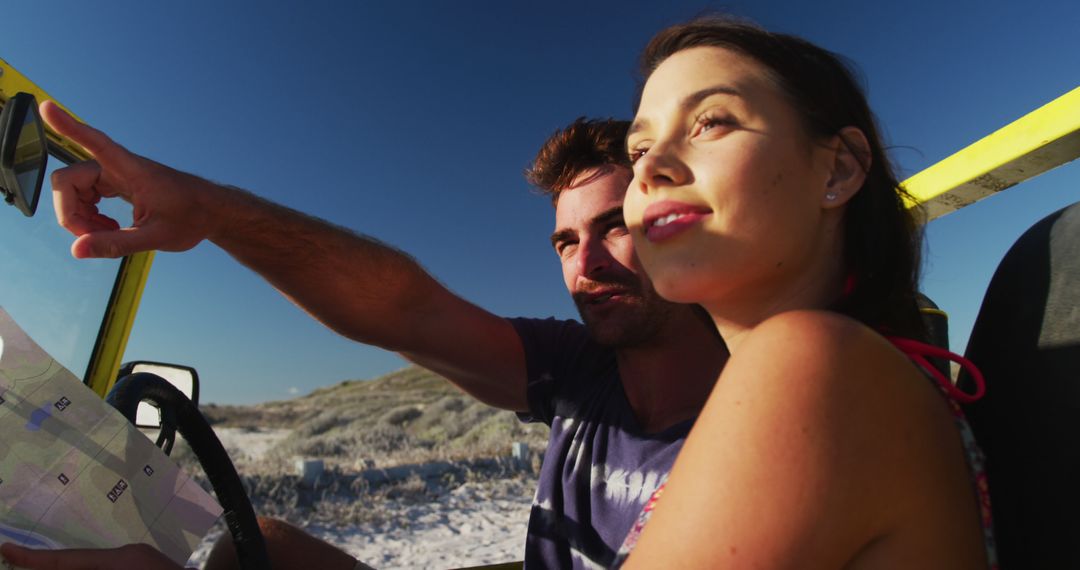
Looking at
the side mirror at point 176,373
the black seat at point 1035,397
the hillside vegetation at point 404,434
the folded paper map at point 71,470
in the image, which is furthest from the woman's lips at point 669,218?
the hillside vegetation at point 404,434

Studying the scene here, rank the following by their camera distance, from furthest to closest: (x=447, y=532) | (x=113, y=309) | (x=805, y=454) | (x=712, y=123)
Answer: (x=447, y=532)
(x=113, y=309)
(x=712, y=123)
(x=805, y=454)

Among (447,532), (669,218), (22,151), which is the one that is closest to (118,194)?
(22,151)

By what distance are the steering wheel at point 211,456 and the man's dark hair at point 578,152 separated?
137 cm

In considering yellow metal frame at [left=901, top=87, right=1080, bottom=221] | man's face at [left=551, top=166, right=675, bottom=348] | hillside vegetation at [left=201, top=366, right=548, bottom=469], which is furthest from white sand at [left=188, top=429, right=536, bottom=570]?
yellow metal frame at [left=901, top=87, right=1080, bottom=221]

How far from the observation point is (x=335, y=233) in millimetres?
2035

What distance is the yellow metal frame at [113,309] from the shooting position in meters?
1.64

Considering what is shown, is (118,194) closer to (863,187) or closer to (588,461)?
(588,461)

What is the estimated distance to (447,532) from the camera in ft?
19.9

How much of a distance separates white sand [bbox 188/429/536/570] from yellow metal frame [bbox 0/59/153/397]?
3.82m

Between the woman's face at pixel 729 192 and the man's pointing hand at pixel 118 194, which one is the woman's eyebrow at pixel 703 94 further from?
the man's pointing hand at pixel 118 194

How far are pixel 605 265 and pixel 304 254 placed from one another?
0.88m

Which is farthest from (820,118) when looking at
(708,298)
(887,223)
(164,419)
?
(164,419)

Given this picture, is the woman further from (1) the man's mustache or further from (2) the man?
(1) the man's mustache

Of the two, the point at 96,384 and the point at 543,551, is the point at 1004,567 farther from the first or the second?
the point at 96,384
